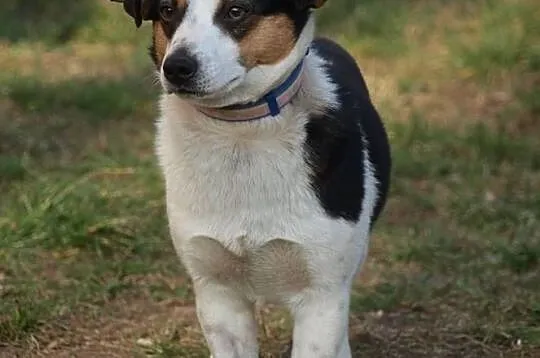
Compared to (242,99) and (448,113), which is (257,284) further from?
(448,113)

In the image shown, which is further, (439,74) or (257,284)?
(439,74)

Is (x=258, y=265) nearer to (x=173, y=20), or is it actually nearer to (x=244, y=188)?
(x=244, y=188)

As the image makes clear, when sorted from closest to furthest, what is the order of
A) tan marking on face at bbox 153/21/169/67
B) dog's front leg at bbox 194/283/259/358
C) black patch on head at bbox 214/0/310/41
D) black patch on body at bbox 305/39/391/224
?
black patch on head at bbox 214/0/310/41, tan marking on face at bbox 153/21/169/67, black patch on body at bbox 305/39/391/224, dog's front leg at bbox 194/283/259/358

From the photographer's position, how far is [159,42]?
2.97 m

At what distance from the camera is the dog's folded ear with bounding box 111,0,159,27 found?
9.79ft

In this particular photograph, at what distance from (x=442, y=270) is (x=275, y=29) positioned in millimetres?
1790

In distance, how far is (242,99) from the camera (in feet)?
9.66

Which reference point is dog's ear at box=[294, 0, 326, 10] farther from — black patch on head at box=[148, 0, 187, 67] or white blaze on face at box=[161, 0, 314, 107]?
black patch on head at box=[148, 0, 187, 67]

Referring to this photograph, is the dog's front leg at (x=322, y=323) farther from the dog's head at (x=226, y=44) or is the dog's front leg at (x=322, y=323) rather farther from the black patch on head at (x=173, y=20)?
the black patch on head at (x=173, y=20)

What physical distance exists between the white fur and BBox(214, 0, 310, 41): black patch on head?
0.07 metres

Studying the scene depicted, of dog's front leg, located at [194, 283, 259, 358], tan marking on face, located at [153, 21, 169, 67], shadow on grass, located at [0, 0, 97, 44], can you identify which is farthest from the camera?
shadow on grass, located at [0, 0, 97, 44]

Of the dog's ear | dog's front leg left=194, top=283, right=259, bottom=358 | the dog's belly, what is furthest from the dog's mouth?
dog's front leg left=194, top=283, right=259, bottom=358

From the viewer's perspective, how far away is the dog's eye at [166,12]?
2.87 m

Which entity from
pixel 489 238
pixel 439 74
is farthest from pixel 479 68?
pixel 489 238
